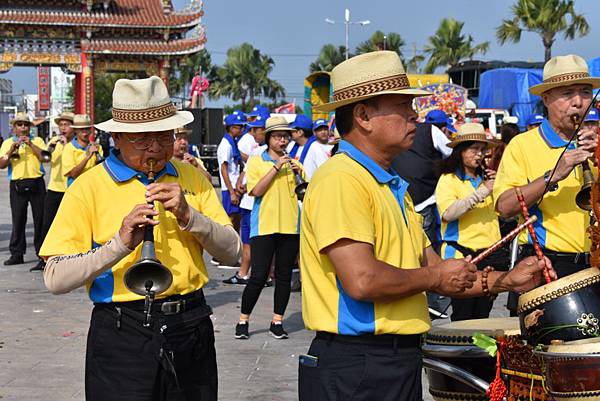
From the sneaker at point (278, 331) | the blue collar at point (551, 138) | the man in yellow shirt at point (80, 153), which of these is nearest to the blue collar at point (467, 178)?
the sneaker at point (278, 331)

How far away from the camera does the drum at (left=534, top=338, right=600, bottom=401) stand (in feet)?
10.5

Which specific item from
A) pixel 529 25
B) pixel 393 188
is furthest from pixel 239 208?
pixel 529 25

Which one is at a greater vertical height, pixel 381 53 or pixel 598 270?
pixel 381 53

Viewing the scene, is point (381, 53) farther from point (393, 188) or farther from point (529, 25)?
point (529, 25)

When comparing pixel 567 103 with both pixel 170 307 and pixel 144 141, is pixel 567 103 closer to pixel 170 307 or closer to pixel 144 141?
pixel 144 141

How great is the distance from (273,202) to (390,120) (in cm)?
541

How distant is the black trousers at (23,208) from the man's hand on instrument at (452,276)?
1047cm

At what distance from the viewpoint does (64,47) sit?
44.1 metres

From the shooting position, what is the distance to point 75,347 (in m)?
8.16

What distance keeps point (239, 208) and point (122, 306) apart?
8803 millimetres

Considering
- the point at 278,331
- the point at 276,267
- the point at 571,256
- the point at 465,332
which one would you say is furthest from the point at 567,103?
the point at 278,331

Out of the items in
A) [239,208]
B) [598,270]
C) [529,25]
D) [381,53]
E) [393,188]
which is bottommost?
[239,208]

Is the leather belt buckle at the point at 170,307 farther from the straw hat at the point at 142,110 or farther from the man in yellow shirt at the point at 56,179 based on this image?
the man in yellow shirt at the point at 56,179

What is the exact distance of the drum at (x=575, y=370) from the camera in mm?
3213
